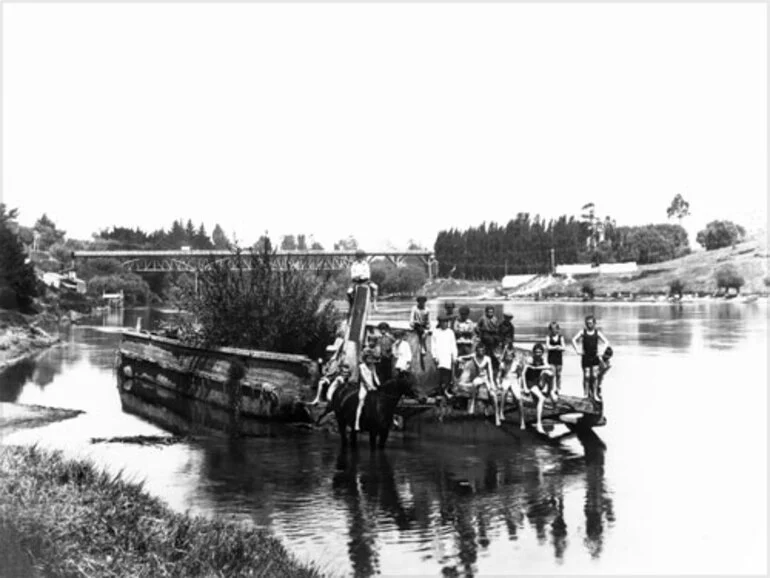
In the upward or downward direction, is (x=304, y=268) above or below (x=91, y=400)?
above

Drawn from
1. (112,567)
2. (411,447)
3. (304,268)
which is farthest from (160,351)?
(112,567)

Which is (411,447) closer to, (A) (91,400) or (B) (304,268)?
(B) (304,268)

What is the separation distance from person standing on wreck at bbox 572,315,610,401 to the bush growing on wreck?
9788 millimetres

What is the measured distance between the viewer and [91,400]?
32.4 metres

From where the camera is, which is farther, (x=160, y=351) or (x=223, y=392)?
(x=160, y=351)

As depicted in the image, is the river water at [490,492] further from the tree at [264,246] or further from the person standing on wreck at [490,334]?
the tree at [264,246]

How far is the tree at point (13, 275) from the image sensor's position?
63531mm

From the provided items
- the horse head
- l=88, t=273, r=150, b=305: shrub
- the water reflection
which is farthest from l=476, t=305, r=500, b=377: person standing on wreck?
l=88, t=273, r=150, b=305: shrub

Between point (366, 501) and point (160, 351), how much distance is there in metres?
20.3

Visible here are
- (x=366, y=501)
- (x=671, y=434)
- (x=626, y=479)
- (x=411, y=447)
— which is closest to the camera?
(x=366, y=501)

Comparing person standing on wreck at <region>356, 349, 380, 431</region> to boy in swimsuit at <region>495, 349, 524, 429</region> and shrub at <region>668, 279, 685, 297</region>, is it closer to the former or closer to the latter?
boy in swimsuit at <region>495, 349, 524, 429</region>

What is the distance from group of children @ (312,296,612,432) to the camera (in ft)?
67.9

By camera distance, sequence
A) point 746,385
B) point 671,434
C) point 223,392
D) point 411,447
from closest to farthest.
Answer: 1. point 411,447
2. point 671,434
3. point 223,392
4. point 746,385

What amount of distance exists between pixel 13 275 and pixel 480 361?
174 feet
